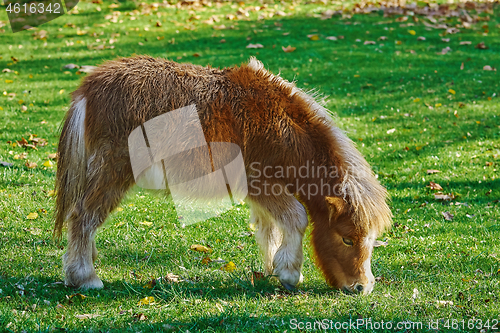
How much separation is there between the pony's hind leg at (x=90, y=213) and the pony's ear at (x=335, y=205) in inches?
70.5

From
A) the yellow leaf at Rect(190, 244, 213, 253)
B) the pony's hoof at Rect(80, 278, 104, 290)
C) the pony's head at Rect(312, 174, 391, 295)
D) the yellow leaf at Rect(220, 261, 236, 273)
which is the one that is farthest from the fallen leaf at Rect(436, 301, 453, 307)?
the pony's hoof at Rect(80, 278, 104, 290)

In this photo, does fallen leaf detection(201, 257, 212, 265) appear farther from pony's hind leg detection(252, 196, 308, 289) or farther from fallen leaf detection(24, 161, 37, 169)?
fallen leaf detection(24, 161, 37, 169)

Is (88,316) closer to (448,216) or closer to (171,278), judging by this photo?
(171,278)

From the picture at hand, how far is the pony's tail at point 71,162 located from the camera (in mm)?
4430

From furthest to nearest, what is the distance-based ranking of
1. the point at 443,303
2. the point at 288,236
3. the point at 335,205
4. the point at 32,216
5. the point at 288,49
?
the point at 288,49, the point at 32,216, the point at 288,236, the point at 335,205, the point at 443,303

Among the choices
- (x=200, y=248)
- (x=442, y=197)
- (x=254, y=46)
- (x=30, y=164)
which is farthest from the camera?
(x=254, y=46)

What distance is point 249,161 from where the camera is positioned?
4.60 metres

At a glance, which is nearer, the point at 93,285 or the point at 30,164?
the point at 93,285

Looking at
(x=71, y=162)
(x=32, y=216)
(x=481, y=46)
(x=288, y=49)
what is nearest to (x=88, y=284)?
(x=71, y=162)

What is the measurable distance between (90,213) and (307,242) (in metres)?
2.14

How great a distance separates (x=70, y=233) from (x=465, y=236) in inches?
170

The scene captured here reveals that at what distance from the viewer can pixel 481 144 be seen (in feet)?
27.8

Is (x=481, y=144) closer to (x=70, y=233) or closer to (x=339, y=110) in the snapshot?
(x=339, y=110)

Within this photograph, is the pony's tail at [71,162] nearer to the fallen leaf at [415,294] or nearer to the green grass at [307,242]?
the green grass at [307,242]
